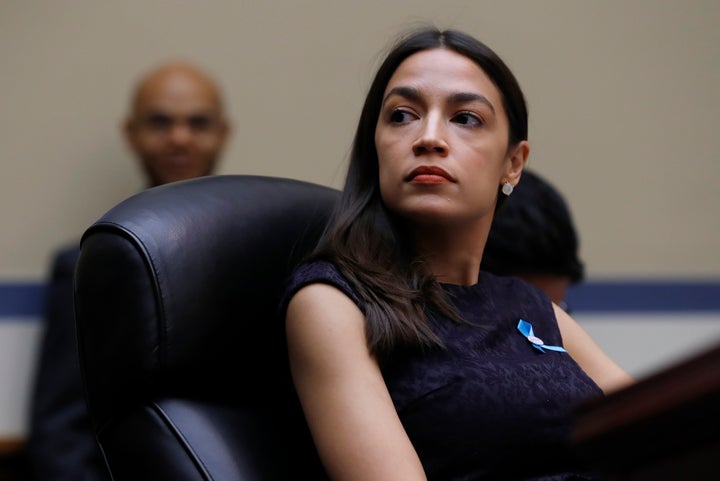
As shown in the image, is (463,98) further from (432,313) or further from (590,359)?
(590,359)

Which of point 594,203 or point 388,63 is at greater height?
point 388,63

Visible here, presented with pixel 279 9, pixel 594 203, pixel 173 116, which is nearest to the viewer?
pixel 173 116

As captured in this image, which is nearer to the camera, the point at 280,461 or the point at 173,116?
the point at 280,461

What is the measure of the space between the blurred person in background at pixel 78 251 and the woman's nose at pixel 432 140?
2.87ft

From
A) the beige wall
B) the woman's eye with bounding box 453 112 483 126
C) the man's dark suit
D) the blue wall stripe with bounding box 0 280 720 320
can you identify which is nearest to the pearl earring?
the woman's eye with bounding box 453 112 483 126

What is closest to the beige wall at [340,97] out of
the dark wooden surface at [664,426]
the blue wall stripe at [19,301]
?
the blue wall stripe at [19,301]

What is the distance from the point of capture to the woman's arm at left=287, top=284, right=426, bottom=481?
124 centimetres

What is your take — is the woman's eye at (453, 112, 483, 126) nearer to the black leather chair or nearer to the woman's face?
the woman's face

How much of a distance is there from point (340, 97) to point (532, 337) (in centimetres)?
130

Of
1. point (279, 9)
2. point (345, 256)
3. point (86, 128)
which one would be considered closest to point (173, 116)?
point (86, 128)

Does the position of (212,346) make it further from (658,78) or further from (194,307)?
(658,78)

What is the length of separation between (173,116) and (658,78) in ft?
4.01

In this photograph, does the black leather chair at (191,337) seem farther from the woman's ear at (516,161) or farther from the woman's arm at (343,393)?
the woman's ear at (516,161)

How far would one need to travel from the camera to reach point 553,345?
152 centimetres
